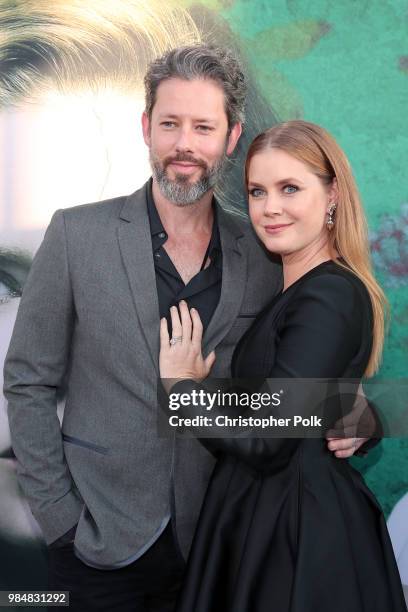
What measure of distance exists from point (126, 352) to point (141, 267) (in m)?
0.22

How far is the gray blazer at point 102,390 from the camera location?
1812 mm

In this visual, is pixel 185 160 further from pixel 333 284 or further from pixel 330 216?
Result: pixel 333 284

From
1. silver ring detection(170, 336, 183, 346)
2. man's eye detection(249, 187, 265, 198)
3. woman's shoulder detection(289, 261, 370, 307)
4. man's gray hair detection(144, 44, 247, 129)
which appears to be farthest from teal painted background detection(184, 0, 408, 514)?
silver ring detection(170, 336, 183, 346)

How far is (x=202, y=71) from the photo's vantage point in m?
1.93

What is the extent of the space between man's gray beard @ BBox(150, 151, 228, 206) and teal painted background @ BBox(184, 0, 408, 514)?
0.55m

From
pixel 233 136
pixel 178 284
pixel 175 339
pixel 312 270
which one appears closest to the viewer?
pixel 312 270

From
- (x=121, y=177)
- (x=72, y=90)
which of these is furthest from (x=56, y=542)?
(x=72, y=90)

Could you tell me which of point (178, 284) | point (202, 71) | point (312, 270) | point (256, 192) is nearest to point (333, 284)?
point (312, 270)

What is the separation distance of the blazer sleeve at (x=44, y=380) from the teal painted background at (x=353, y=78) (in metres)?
0.93

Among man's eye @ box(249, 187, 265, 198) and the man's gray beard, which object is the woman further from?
the man's gray beard

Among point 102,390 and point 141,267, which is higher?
point 141,267

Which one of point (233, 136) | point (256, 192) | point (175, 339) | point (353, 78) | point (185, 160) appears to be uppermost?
point (353, 78)

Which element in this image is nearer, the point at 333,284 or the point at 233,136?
the point at 333,284

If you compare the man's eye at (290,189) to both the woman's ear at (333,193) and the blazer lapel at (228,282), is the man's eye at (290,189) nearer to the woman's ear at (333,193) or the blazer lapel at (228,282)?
the woman's ear at (333,193)
